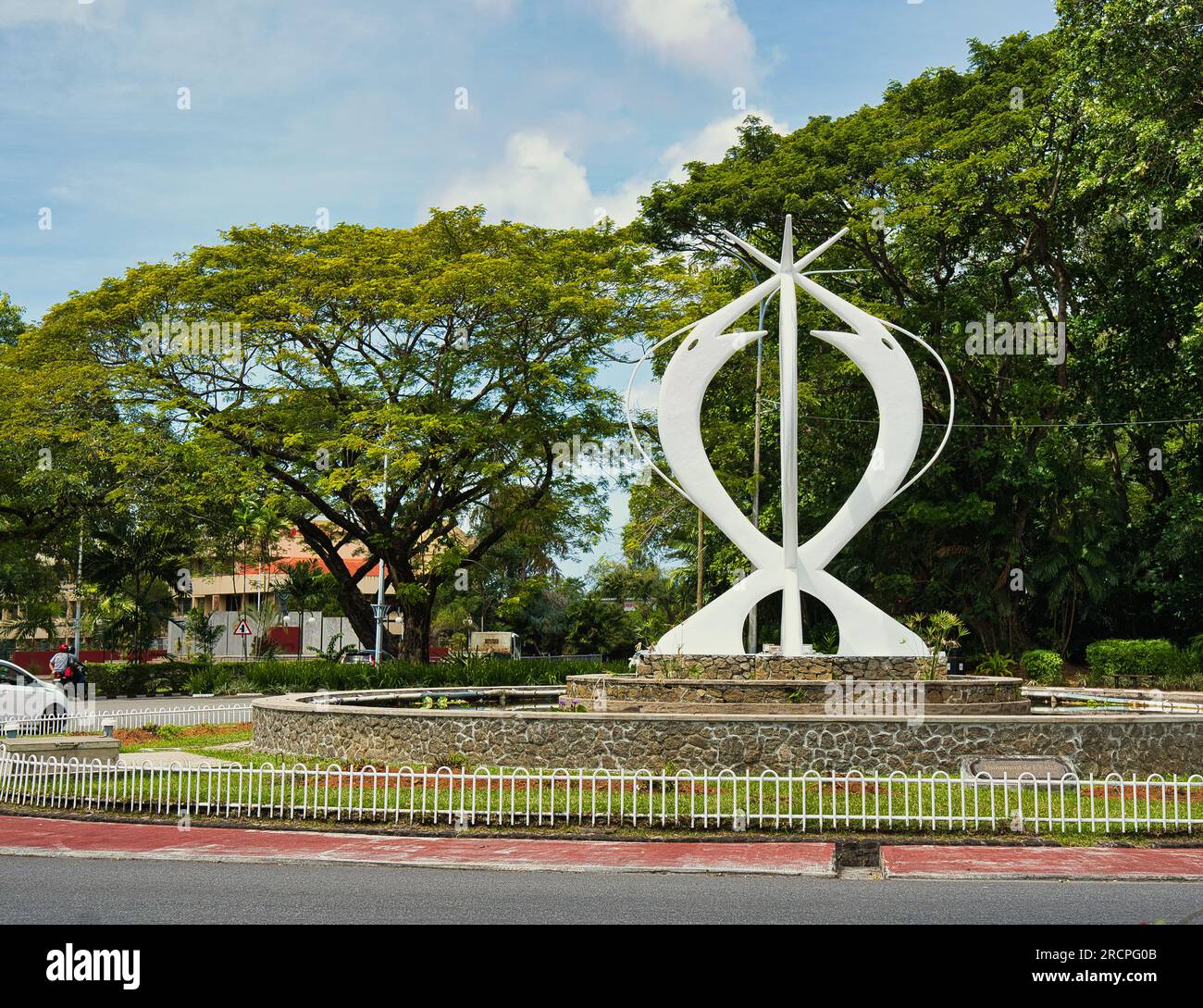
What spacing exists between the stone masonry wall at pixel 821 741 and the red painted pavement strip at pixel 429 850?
340cm

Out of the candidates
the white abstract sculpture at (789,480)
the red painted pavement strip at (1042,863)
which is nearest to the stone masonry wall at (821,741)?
the red painted pavement strip at (1042,863)

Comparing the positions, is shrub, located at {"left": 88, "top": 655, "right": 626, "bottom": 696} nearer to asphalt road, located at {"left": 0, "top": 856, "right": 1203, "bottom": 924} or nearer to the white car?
the white car

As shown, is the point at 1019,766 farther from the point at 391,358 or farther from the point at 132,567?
the point at 132,567

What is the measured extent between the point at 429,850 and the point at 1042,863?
17.7 feet

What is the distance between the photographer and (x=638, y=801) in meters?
12.1

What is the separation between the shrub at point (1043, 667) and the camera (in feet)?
103

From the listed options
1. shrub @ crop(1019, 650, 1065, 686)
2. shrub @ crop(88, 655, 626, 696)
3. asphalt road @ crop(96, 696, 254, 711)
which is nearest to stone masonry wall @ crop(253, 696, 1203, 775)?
shrub @ crop(88, 655, 626, 696)

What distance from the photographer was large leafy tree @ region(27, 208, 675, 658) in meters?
30.5

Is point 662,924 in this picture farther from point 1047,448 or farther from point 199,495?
point 1047,448

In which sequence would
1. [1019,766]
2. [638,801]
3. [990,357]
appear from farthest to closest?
[990,357] → [1019,766] → [638,801]

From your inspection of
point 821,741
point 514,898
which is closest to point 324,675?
point 821,741

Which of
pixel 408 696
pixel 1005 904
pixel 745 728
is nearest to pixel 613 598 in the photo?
pixel 408 696

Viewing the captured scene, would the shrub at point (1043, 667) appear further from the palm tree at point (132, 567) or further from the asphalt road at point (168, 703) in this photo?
the palm tree at point (132, 567)

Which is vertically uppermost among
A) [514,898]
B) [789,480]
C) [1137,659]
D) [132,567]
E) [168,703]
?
[789,480]
